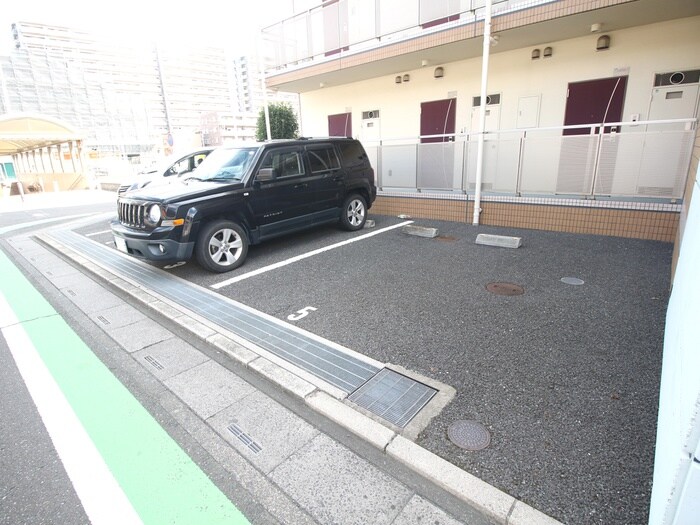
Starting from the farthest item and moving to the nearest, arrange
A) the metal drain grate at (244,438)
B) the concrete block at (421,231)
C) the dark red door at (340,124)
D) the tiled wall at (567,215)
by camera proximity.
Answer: the dark red door at (340,124)
the concrete block at (421,231)
the tiled wall at (567,215)
the metal drain grate at (244,438)

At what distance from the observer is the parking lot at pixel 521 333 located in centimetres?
203

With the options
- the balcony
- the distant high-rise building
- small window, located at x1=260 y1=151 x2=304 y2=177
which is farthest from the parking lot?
the distant high-rise building

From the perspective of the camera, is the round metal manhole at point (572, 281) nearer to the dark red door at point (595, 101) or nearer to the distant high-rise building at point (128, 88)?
the dark red door at point (595, 101)

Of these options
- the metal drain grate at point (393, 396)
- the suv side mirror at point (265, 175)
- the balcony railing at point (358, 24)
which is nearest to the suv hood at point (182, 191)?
the suv side mirror at point (265, 175)

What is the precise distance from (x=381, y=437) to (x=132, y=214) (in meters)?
4.77

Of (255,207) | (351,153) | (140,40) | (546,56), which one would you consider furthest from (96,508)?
(140,40)

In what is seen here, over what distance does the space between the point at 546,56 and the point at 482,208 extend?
155 inches

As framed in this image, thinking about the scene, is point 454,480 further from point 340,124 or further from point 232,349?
point 340,124

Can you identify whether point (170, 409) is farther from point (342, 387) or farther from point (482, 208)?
point (482, 208)

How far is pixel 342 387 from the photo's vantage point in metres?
2.78

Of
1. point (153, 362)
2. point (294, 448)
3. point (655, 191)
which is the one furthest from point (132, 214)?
point (655, 191)

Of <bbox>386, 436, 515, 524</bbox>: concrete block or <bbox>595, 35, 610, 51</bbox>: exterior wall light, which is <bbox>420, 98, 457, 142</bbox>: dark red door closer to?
<bbox>595, 35, 610, 51</bbox>: exterior wall light

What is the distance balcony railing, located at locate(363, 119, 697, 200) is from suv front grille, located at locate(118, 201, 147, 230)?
5.63 metres

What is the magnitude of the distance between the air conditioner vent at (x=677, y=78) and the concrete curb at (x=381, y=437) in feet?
28.9
